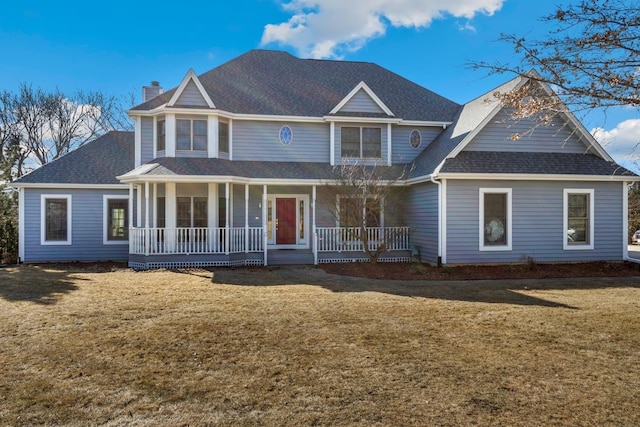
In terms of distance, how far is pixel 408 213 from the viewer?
16453 mm

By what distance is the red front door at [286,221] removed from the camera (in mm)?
16672

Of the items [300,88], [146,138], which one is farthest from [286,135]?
[146,138]

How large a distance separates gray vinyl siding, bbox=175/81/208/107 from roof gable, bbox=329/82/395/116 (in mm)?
4961

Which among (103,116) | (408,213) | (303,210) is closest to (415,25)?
(408,213)

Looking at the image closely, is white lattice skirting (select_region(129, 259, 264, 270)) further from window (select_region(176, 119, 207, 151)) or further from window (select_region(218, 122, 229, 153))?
window (select_region(218, 122, 229, 153))

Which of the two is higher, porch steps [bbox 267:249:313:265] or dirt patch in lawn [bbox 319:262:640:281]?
porch steps [bbox 267:249:313:265]

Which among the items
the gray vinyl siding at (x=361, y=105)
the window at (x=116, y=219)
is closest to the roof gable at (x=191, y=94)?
the window at (x=116, y=219)

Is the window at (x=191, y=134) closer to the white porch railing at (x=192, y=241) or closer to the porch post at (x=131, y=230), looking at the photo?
the porch post at (x=131, y=230)

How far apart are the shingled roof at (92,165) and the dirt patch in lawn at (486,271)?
9121mm

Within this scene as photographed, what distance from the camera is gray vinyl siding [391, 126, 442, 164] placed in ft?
55.9

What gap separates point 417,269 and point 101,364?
989 centimetres

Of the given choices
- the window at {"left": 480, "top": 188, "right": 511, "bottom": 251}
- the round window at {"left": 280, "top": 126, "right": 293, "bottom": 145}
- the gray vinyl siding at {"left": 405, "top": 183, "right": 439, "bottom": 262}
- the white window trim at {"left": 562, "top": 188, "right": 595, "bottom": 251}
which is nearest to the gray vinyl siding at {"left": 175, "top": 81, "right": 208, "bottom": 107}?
the round window at {"left": 280, "top": 126, "right": 293, "bottom": 145}

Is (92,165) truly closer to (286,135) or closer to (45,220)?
(45,220)

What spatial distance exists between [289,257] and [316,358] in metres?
9.94
